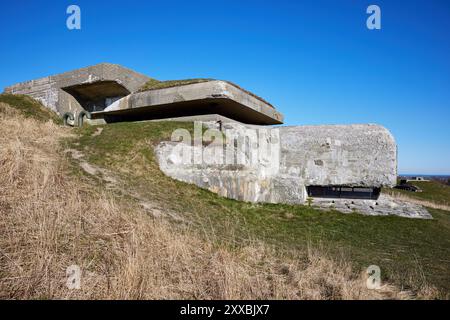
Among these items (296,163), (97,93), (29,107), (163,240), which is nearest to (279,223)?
(296,163)

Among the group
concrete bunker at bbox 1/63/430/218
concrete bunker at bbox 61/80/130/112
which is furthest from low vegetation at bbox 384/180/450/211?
concrete bunker at bbox 61/80/130/112

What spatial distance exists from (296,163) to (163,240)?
5.57 m

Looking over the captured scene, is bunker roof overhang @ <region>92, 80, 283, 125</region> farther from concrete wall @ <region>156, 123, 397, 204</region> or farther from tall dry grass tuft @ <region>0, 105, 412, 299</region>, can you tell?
tall dry grass tuft @ <region>0, 105, 412, 299</region>

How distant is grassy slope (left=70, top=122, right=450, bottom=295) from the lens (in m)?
4.21

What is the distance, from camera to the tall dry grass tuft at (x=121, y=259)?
2.69m

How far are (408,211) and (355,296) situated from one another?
597 centimetres

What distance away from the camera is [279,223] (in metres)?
6.23

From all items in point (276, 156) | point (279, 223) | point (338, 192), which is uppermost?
point (276, 156)

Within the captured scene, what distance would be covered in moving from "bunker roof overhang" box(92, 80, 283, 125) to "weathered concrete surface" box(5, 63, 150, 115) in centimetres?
59

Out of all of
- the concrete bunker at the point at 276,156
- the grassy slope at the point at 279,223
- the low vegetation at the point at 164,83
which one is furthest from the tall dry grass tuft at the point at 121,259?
the low vegetation at the point at 164,83

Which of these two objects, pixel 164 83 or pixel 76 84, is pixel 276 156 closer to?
pixel 164 83

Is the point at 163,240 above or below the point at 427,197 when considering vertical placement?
above

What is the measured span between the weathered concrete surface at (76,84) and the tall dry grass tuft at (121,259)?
6023mm
